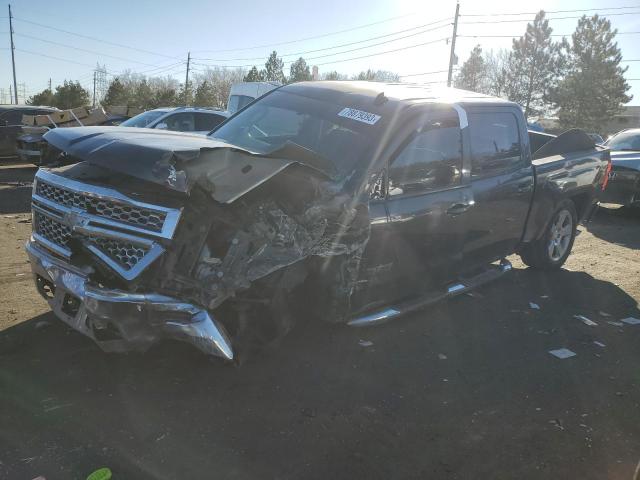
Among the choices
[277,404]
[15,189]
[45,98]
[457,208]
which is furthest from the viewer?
[45,98]

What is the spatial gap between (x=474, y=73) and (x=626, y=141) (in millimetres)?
51868

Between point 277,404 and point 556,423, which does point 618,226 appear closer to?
point 556,423

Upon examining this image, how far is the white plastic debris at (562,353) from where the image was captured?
13.6ft

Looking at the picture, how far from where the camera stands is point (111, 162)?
9.62ft

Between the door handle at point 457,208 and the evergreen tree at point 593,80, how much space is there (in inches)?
1998

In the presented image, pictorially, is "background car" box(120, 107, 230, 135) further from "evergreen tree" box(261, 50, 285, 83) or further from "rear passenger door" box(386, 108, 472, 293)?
"evergreen tree" box(261, 50, 285, 83)

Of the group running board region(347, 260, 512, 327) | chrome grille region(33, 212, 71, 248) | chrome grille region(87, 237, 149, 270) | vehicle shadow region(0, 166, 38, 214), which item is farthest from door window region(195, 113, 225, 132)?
chrome grille region(87, 237, 149, 270)

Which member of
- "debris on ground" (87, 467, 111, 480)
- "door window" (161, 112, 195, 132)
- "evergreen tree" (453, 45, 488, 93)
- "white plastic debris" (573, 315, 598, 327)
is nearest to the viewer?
"debris on ground" (87, 467, 111, 480)

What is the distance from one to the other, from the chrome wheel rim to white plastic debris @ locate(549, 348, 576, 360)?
89.6 inches

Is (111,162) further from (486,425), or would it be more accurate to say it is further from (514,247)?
(514,247)

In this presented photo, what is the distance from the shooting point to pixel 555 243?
6.36 m

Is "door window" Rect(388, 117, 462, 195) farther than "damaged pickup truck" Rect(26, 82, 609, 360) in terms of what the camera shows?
Yes

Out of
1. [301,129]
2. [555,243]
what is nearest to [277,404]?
[301,129]

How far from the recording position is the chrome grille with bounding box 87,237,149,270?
2.90m
